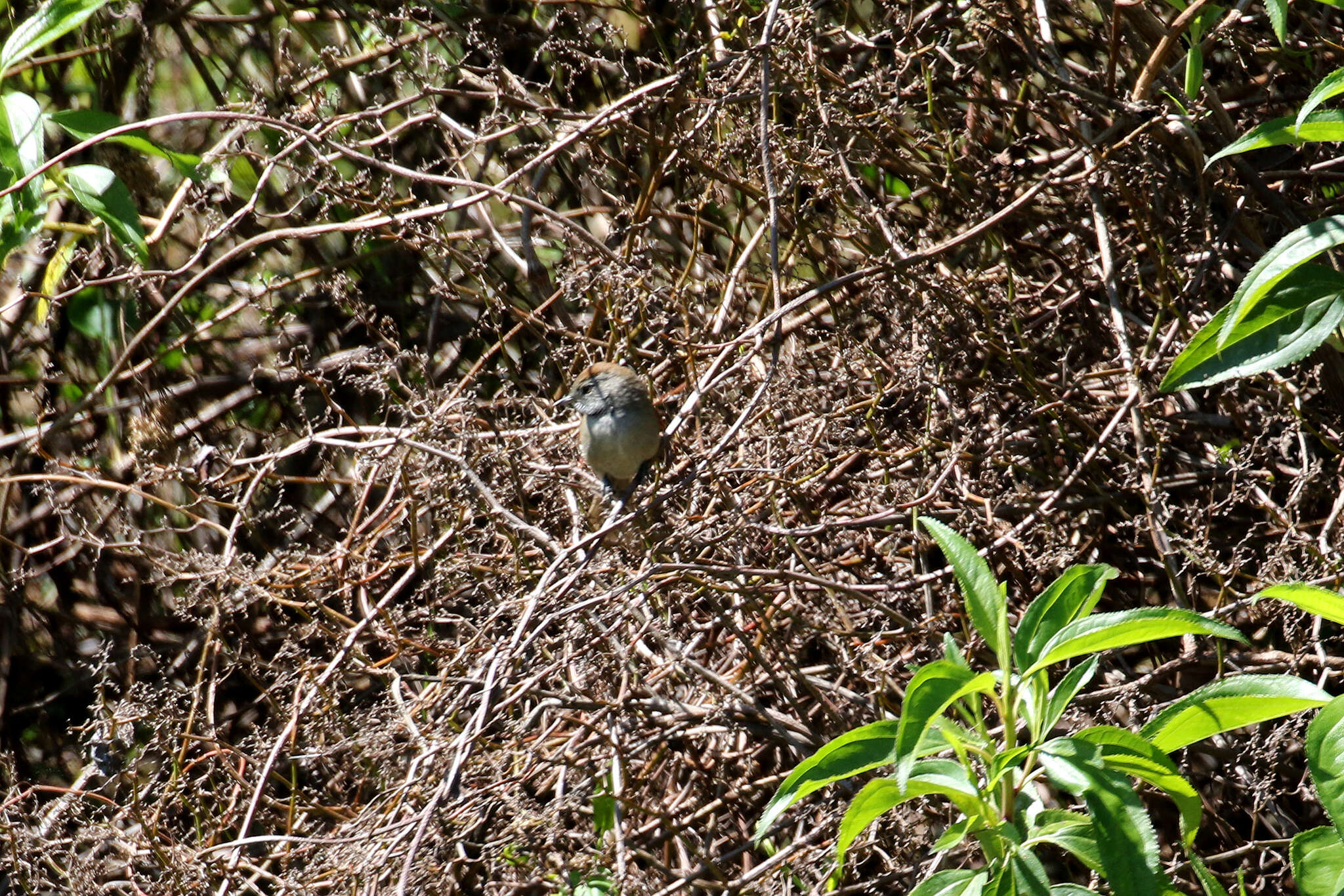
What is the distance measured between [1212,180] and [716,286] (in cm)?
133

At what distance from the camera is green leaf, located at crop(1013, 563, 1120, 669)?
6.66ft

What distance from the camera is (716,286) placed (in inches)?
134

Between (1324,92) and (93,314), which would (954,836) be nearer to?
(1324,92)

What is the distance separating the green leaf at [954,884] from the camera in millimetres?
1964

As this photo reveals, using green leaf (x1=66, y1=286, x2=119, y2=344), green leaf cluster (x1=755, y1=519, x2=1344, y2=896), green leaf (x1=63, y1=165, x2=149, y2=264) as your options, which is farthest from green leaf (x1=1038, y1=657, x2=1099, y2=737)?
green leaf (x1=66, y1=286, x2=119, y2=344)

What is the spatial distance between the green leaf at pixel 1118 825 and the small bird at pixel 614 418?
5.50ft

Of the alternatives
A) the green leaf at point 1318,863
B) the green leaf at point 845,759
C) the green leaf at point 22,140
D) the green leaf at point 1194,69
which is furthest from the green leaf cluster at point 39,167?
the green leaf at point 1318,863

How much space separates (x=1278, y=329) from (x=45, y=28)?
316 centimetres

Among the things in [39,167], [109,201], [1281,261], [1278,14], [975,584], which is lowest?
[975,584]

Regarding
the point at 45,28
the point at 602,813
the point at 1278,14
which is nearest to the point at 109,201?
the point at 45,28

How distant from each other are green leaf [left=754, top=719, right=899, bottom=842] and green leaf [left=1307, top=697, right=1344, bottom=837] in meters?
0.65

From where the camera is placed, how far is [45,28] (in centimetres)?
317

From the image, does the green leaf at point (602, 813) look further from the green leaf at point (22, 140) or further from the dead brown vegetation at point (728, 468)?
the green leaf at point (22, 140)

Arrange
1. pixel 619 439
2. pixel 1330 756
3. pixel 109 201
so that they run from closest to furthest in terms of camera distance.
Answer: pixel 1330 756 < pixel 109 201 < pixel 619 439
